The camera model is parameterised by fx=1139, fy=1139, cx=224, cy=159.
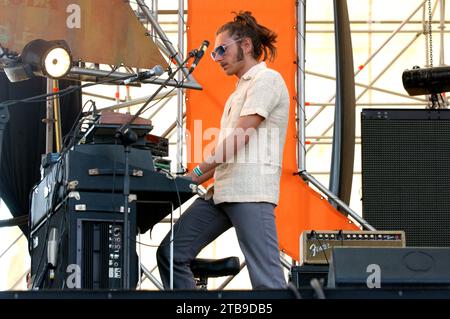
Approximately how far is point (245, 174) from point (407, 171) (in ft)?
7.02

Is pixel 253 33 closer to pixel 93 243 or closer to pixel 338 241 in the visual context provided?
pixel 93 243

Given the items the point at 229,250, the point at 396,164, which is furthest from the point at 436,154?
Answer: the point at 229,250

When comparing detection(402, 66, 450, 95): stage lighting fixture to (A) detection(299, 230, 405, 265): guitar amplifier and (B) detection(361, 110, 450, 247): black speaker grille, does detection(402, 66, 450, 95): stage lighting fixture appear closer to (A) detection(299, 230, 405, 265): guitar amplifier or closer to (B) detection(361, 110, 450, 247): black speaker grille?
(B) detection(361, 110, 450, 247): black speaker grille

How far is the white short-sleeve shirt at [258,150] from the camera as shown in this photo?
15.5 ft

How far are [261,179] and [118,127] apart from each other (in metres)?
0.66

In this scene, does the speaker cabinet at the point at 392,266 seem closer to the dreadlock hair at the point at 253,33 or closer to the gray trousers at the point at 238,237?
the gray trousers at the point at 238,237

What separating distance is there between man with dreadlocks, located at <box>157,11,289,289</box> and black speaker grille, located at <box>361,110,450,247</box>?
1.91m

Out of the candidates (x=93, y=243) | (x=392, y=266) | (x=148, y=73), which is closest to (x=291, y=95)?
(x=148, y=73)

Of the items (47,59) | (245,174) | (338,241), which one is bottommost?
(338,241)

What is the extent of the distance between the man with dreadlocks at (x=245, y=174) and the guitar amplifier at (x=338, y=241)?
132 centimetres

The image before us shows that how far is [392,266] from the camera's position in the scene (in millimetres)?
3133

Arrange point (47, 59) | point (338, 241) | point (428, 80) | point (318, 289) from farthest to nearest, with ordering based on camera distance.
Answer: point (428, 80) < point (338, 241) < point (47, 59) < point (318, 289)

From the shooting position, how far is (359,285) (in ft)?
10.0

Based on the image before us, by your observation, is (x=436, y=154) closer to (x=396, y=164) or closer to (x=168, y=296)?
(x=396, y=164)
